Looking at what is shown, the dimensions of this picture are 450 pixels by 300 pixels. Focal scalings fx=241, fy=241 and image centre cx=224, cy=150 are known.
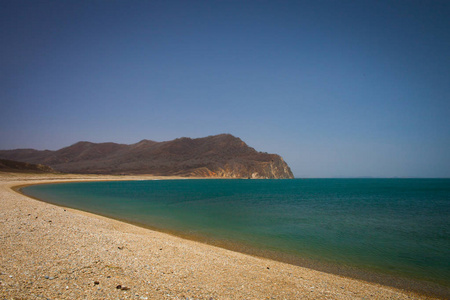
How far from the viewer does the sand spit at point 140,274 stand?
5.96m

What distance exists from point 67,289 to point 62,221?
10.4 m

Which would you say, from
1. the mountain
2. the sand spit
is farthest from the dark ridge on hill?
the sand spit

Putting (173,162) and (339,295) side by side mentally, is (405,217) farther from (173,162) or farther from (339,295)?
(173,162)

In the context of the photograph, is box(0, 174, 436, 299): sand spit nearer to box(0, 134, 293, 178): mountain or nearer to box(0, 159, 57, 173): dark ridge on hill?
box(0, 159, 57, 173): dark ridge on hill

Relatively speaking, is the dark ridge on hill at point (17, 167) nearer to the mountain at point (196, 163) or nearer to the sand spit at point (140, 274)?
the mountain at point (196, 163)

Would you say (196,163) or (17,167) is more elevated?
(196,163)

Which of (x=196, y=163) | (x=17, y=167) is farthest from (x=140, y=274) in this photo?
(x=196, y=163)

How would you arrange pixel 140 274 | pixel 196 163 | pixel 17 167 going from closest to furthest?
1. pixel 140 274
2. pixel 17 167
3. pixel 196 163

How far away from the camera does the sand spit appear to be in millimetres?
5961

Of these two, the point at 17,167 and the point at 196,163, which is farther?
the point at 196,163

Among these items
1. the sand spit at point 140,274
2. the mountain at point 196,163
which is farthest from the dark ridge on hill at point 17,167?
the sand spit at point 140,274

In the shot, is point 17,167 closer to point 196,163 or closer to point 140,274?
point 196,163

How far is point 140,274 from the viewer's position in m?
7.16

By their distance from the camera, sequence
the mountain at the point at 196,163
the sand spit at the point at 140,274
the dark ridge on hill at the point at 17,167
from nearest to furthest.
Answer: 1. the sand spit at the point at 140,274
2. the dark ridge on hill at the point at 17,167
3. the mountain at the point at 196,163
